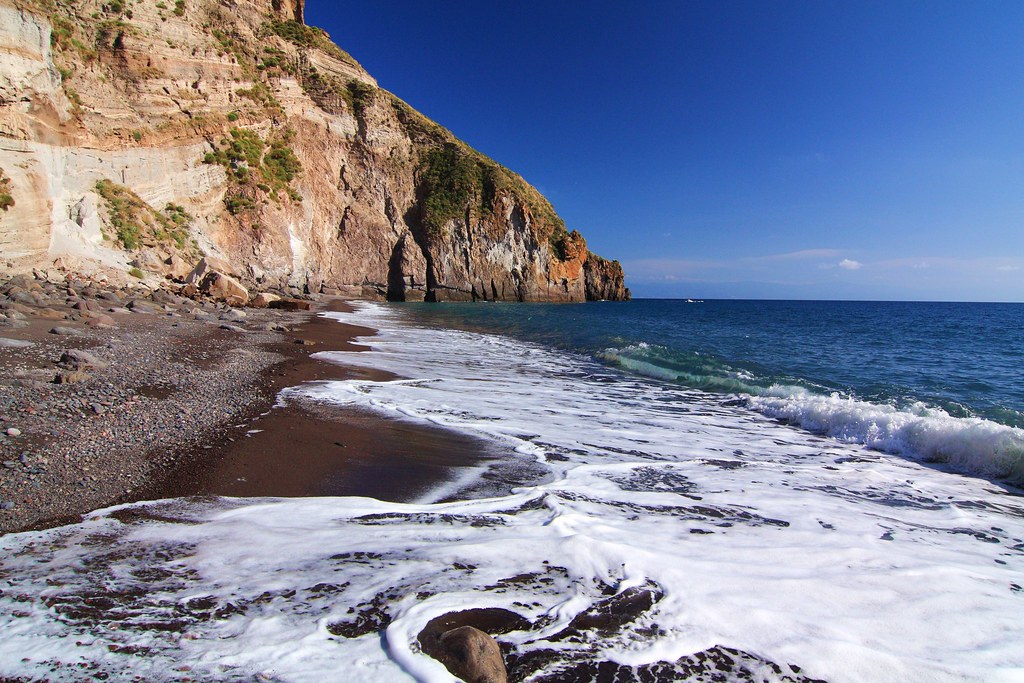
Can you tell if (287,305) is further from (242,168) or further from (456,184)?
(456,184)

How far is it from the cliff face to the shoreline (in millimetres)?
12209

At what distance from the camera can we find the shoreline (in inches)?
159

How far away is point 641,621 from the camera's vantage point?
295 centimetres

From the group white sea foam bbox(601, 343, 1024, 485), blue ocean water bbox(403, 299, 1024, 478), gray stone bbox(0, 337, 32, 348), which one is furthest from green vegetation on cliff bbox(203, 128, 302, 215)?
white sea foam bbox(601, 343, 1024, 485)

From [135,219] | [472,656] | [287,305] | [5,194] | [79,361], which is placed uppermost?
[135,219]

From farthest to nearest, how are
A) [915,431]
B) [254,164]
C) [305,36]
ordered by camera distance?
[305,36]
[254,164]
[915,431]

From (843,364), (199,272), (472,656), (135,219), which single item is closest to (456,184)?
(199,272)

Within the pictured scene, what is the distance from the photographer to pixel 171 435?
5.21 metres

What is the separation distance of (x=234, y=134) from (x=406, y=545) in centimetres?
3609

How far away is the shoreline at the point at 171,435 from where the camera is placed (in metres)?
4.05

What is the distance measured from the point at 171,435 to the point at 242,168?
32071mm

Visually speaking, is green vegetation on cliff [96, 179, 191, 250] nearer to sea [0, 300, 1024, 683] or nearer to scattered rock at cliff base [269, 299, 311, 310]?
scattered rock at cliff base [269, 299, 311, 310]

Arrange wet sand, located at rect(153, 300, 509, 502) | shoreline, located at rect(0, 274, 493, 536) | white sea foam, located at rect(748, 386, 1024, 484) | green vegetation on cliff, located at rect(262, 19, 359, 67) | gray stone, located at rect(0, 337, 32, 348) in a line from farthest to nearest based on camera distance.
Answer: green vegetation on cliff, located at rect(262, 19, 359, 67)
gray stone, located at rect(0, 337, 32, 348)
white sea foam, located at rect(748, 386, 1024, 484)
wet sand, located at rect(153, 300, 509, 502)
shoreline, located at rect(0, 274, 493, 536)

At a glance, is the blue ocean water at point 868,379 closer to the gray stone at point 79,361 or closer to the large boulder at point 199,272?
the gray stone at point 79,361
